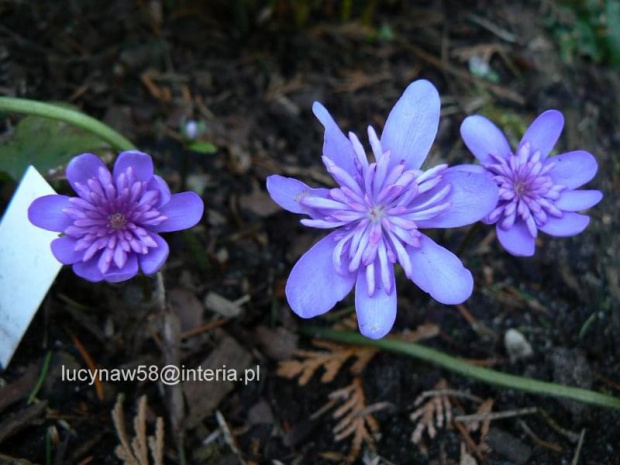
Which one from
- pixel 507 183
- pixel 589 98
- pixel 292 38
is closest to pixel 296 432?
pixel 507 183

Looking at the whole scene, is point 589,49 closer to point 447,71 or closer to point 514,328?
point 447,71

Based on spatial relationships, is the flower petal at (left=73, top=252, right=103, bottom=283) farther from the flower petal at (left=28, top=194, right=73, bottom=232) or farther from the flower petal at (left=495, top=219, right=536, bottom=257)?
the flower petal at (left=495, top=219, right=536, bottom=257)

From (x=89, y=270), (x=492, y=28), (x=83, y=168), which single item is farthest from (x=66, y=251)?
(x=492, y=28)

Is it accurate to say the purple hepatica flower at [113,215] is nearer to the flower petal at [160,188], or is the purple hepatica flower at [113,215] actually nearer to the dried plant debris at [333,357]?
the flower petal at [160,188]

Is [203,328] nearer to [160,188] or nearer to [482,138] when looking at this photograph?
[160,188]

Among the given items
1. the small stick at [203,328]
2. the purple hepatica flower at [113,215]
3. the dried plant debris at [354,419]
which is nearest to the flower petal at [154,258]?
the purple hepatica flower at [113,215]

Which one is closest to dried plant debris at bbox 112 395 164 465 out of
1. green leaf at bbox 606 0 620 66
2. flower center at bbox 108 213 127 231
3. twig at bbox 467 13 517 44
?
flower center at bbox 108 213 127 231
